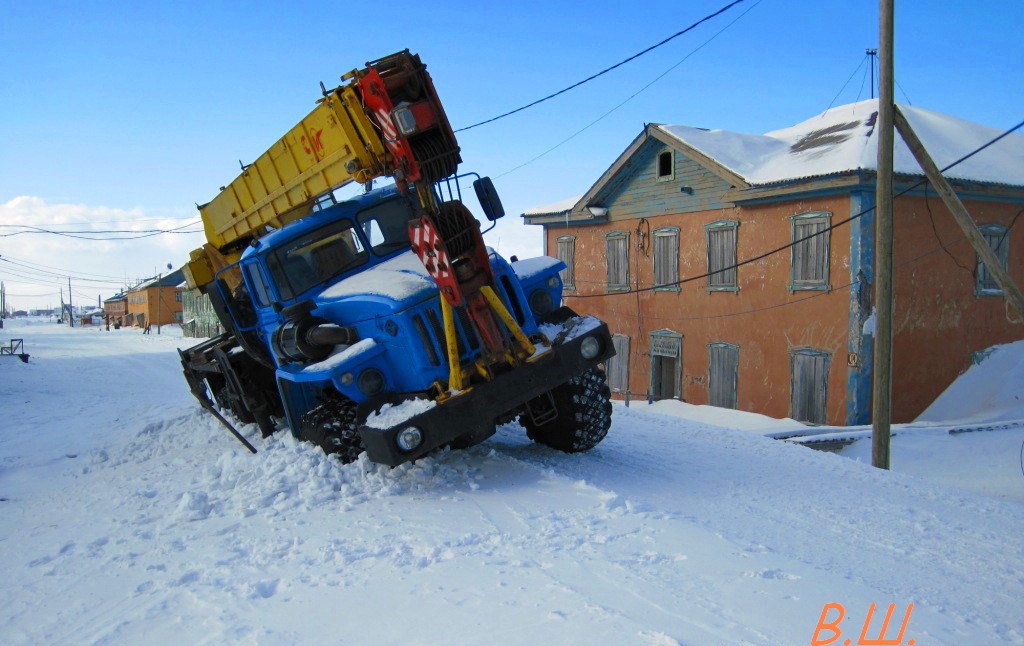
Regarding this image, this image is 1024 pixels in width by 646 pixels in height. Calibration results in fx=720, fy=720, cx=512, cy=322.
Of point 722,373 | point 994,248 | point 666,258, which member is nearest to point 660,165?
point 666,258

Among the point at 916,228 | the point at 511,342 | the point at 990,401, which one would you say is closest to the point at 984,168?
the point at 916,228

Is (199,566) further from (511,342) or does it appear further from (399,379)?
(511,342)

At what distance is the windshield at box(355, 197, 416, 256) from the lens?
7.02m

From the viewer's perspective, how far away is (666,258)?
60.0 ft

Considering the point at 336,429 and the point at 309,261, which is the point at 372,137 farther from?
the point at 336,429

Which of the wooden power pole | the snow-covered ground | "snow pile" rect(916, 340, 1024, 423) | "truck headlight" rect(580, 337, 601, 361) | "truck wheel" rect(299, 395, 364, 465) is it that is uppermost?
the wooden power pole

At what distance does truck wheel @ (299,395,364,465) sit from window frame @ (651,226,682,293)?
1273cm

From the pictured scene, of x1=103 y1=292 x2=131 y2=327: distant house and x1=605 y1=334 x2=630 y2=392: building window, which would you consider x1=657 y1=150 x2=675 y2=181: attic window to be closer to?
x1=605 y1=334 x2=630 y2=392: building window

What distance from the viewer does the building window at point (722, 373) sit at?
1686cm

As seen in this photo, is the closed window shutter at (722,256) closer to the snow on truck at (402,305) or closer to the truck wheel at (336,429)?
the snow on truck at (402,305)

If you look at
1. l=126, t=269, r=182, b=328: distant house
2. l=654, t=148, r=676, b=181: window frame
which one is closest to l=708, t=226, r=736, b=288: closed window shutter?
l=654, t=148, r=676, b=181: window frame

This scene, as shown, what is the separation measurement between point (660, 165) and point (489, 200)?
1296 cm

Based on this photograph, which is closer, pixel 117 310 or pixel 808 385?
pixel 808 385

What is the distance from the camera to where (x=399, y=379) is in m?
5.75
